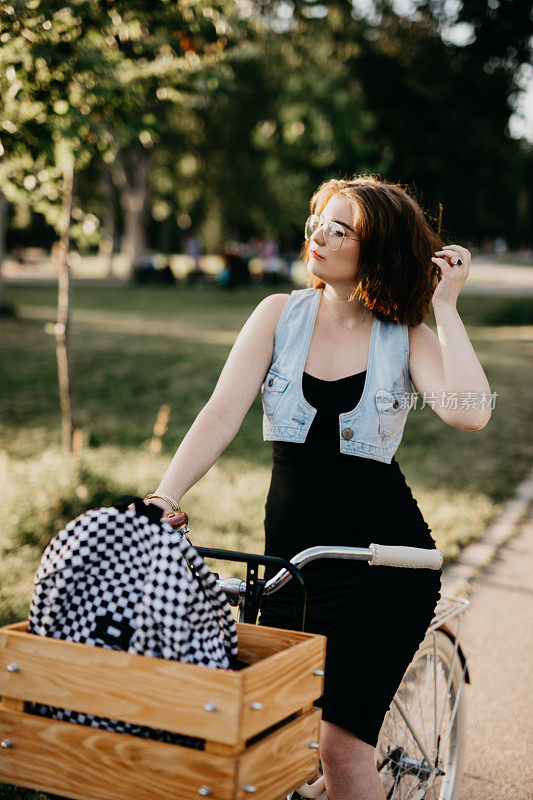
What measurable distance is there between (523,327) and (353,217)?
67.9ft

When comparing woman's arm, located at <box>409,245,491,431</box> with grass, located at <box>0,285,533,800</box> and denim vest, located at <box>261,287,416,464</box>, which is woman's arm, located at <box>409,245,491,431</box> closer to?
denim vest, located at <box>261,287,416,464</box>

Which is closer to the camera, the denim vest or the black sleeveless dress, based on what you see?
the black sleeveless dress

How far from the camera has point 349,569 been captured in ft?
7.53

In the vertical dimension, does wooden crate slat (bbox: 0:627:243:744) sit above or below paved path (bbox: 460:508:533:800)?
above

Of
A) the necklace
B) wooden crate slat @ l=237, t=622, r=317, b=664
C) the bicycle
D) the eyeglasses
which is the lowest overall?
the bicycle

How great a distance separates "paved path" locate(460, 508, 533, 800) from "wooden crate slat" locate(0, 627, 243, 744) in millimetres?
2259

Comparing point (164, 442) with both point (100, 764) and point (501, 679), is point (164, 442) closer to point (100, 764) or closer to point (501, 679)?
point (501, 679)

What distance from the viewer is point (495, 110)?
865 inches

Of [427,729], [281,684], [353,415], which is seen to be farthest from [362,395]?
[427,729]

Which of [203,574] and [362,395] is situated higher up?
[362,395]

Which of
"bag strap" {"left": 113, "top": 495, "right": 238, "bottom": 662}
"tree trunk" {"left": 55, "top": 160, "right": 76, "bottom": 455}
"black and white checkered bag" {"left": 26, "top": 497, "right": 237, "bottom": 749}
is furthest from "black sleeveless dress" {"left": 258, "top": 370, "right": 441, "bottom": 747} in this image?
"tree trunk" {"left": 55, "top": 160, "right": 76, "bottom": 455}

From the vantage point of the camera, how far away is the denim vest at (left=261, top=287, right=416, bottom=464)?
2.39m

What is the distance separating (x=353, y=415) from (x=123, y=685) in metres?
1.07

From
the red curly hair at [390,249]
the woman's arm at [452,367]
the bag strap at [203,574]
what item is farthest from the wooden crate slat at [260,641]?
the red curly hair at [390,249]
